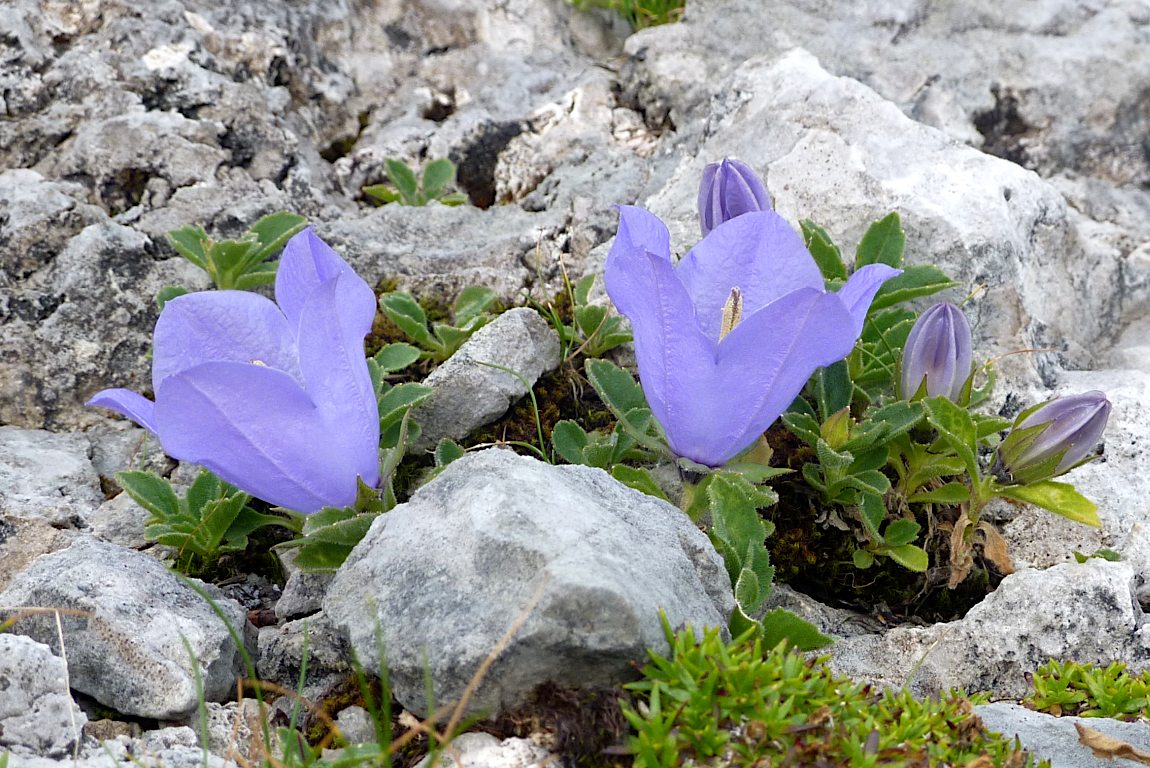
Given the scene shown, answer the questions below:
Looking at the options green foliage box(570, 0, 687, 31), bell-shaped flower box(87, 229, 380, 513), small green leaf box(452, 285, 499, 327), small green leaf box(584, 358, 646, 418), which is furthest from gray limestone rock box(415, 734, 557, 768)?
green foliage box(570, 0, 687, 31)

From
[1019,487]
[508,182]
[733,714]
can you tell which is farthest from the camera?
[508,182]

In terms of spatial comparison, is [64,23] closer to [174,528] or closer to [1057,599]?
[174,528]

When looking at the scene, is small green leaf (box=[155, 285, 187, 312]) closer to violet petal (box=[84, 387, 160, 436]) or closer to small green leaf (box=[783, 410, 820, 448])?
violet petal (box=[84, 387, 160, 436])

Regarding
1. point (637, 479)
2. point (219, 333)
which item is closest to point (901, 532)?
point (637, 479)

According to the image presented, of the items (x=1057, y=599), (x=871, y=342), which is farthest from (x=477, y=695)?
(x=871, y=342)

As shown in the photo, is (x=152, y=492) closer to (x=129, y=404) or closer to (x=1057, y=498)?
(x=129, y=404)

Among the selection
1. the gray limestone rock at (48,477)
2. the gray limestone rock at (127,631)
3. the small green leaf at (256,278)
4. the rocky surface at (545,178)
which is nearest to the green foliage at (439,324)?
the rocky surface at (545,178)

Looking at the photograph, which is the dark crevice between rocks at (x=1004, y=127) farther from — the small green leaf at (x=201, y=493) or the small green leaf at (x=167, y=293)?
the small green leaf at (x=201, y=493)
